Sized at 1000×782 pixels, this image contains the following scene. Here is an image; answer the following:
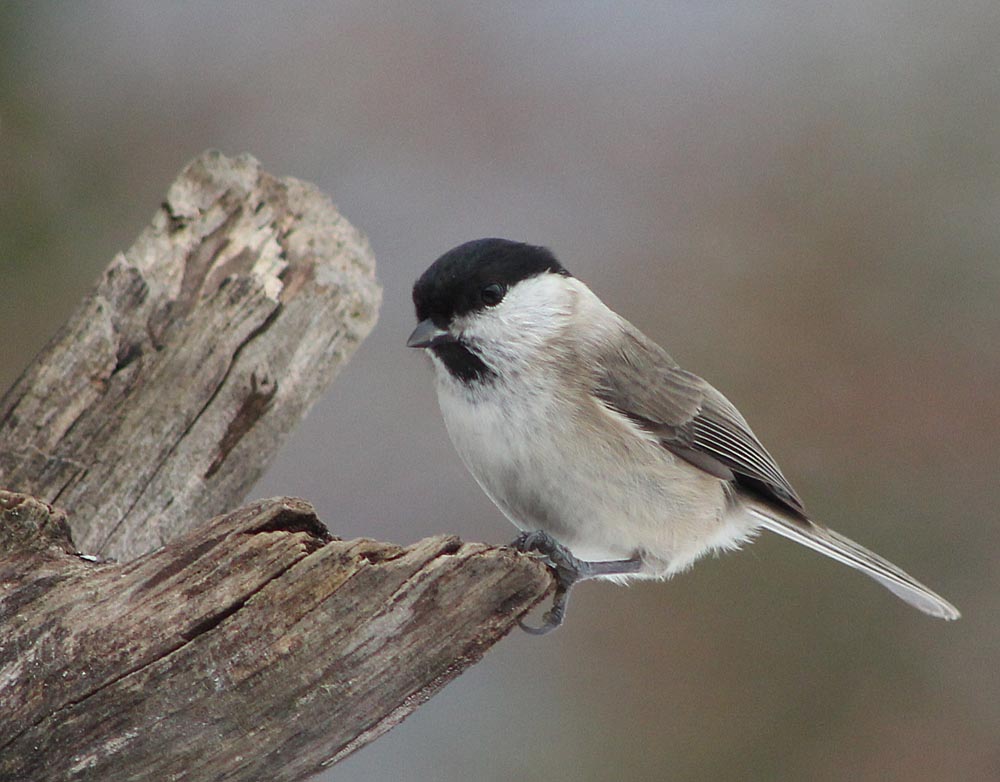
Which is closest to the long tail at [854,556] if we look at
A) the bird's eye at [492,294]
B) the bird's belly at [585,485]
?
the bird's belly at [585,485]

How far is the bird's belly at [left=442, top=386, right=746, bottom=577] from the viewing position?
1850 mm

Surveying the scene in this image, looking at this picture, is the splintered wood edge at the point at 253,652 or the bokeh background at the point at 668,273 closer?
the splintered wood edge at the point at 253,652

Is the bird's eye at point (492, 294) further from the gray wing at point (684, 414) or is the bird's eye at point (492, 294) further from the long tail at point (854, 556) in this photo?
the long tail at point (854, 556)

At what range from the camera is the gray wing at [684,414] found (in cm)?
204

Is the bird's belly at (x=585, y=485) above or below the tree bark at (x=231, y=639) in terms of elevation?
above

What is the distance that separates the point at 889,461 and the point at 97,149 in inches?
89.5

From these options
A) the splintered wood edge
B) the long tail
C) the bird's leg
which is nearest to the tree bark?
the splintered wood edge

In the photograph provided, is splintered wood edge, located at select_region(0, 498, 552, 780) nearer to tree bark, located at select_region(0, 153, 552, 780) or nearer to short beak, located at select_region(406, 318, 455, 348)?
tree bark, located at select_region(0, 153, 552, 780)

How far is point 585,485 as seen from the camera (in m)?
1.86

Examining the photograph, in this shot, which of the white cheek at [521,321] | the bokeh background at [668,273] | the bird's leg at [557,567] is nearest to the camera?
the bird's leg at [557,567]

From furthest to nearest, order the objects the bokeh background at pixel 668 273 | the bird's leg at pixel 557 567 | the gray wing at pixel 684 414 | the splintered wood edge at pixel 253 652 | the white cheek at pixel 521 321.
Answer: the bokeh background at pixel 668 273 → the gray wing at pixel 684 414 → the white cheek at pixel 521 321 → the bird's leg at pixel 557 567 → the splintered wood edge at pixel 253 652

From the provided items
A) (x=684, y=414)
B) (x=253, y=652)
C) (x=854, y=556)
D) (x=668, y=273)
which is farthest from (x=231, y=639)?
(x=668, y=273)

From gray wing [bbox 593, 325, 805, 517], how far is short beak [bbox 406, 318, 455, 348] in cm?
31

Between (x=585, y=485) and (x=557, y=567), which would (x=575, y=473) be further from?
(x=557, y=567)
